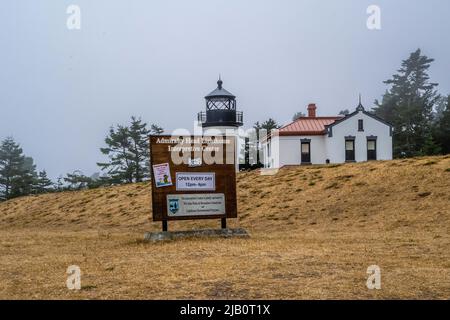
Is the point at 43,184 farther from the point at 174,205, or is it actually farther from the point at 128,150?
the point at 174,205

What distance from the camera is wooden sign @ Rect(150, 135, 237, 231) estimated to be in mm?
16734

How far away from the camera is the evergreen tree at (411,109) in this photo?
6366cm

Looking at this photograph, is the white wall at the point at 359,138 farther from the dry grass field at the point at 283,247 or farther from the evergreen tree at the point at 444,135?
the evergreen tree at the point at 444,135

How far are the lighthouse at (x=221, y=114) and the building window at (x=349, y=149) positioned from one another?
9.79 meters

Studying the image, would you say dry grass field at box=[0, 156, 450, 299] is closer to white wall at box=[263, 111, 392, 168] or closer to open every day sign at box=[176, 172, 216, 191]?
open every day sign at box=[176, 172, 216, 191]

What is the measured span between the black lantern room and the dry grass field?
12188 mm

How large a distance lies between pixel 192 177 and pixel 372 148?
3122cm

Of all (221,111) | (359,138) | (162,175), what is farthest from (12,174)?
(162,175)

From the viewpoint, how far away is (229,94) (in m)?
44.1

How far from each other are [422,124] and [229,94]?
33.9 m

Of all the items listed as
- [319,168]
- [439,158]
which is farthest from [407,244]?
[319,168]
